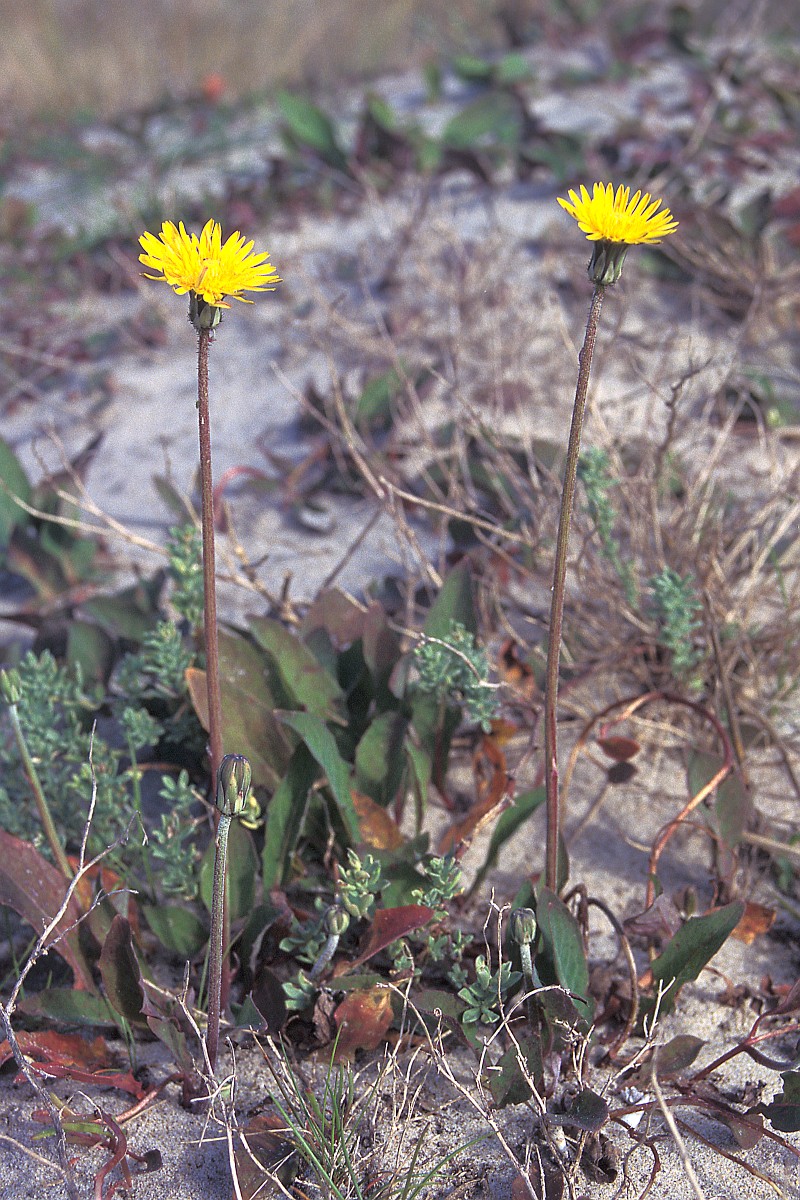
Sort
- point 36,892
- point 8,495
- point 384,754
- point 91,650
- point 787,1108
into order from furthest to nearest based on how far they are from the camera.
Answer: point 8,495 → point 91,650 → point 384,754 → point 36,892 → point 787,1108

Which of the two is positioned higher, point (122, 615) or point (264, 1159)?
point (122, 615)

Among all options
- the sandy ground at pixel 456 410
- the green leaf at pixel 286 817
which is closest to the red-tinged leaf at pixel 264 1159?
the sandy ground at pixel 456 410

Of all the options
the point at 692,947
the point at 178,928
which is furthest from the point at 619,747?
the point at 178,928

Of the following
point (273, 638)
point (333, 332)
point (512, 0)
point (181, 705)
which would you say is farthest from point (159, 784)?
point (512, 0)

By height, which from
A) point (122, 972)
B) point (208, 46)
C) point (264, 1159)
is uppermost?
point (208, 46)

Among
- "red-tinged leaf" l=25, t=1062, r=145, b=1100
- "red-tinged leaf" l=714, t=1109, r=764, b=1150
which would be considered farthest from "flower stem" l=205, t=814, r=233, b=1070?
"red-tinged leaf" l=714, t=1109, r=764, b=1150

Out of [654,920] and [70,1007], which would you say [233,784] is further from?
[654,920]
